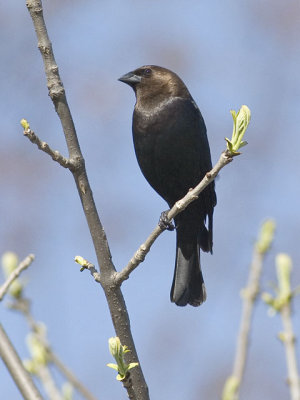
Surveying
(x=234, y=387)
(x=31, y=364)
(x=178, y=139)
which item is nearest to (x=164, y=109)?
(x=178, y=139)

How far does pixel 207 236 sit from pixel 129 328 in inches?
87.2

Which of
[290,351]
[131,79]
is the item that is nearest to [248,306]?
[290,351]

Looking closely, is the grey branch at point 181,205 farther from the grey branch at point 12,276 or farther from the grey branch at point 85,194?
the grey branch at point 12,276

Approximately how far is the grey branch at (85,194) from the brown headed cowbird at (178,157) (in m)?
1.83

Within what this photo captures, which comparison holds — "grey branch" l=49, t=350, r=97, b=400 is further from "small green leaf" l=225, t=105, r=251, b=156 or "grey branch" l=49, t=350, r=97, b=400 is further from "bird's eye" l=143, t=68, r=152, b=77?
"bird's eye" l=143, t=68, r=152, b=77

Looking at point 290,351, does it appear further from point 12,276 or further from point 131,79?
point 131,79

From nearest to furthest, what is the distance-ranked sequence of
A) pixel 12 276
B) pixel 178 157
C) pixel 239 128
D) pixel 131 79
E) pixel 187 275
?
pixel 12 276, pixel 239 128, pixel 178 157, pixel 187 275, pixel 131 79

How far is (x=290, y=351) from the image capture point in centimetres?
156

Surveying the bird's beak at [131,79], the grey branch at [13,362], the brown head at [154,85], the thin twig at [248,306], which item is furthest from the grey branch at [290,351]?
the bird's beak at [131,79]

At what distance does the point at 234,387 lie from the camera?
5.05ft

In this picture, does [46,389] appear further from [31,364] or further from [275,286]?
[275,286]

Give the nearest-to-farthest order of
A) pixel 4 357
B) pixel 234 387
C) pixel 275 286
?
pixel 4 357 < pixel 234 387 < pixel 275 286

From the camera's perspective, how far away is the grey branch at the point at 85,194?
185 cm

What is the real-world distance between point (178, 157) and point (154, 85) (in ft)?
1.81
